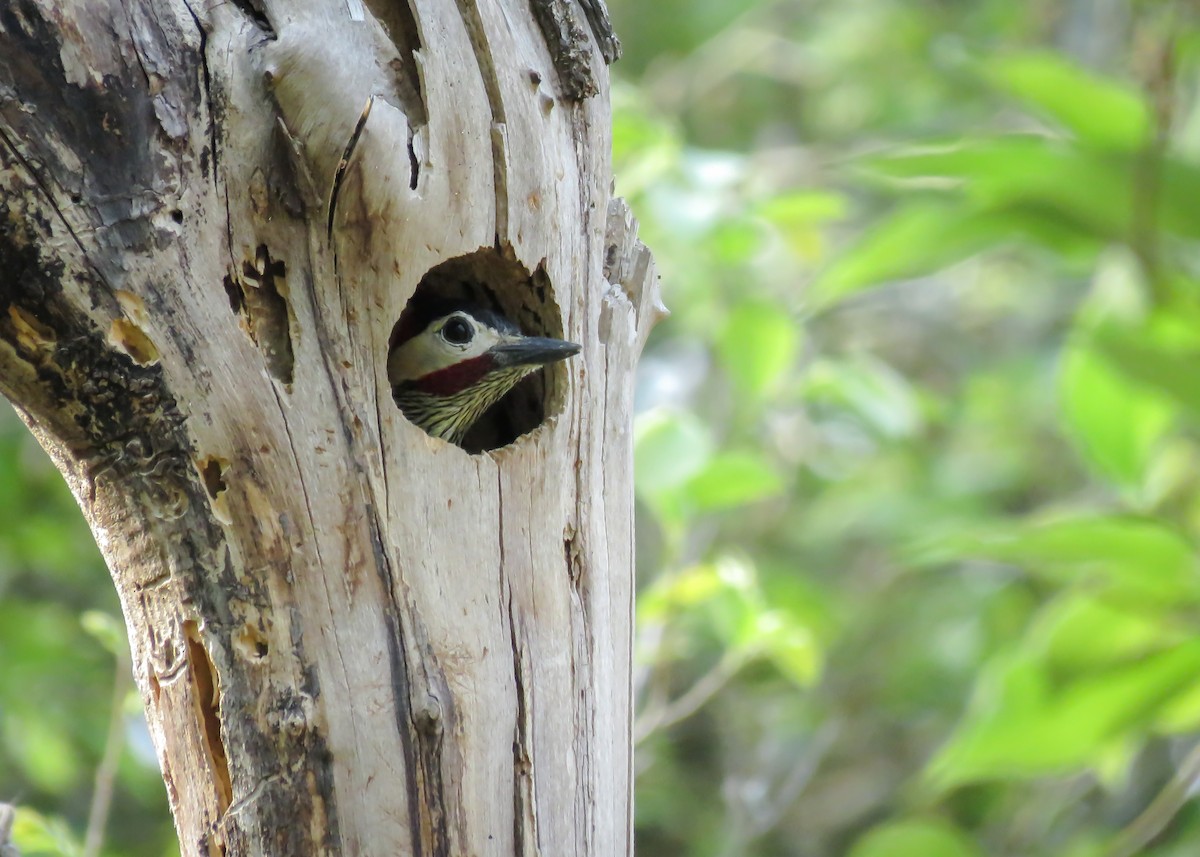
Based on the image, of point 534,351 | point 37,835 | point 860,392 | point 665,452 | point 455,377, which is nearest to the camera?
point 534,351

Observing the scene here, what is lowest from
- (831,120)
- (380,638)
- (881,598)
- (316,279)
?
(881,598)

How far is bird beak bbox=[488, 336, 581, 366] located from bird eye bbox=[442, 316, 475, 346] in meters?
0.28

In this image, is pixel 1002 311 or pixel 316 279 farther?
pixel 1002 311

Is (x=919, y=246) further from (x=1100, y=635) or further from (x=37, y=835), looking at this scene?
(x=37, y=835)

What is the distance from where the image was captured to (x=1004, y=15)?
6.90m

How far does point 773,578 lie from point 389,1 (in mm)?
3817

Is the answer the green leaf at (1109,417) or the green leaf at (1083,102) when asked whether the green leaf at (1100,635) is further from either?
the green leaf at (1083,102)

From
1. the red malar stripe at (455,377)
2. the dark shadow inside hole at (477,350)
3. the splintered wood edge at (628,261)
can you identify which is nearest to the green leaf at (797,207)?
the dark shadow inside hole at (477,350)

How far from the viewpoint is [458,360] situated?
2801 millimetres

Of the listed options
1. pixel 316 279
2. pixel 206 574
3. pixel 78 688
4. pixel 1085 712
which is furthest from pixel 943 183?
pixel 78 688

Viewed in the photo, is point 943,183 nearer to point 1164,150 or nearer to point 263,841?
point 1164,150

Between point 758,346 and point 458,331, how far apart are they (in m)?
1.31

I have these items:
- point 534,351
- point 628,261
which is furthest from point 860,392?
point 534,351

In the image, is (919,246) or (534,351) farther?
(919,246)
